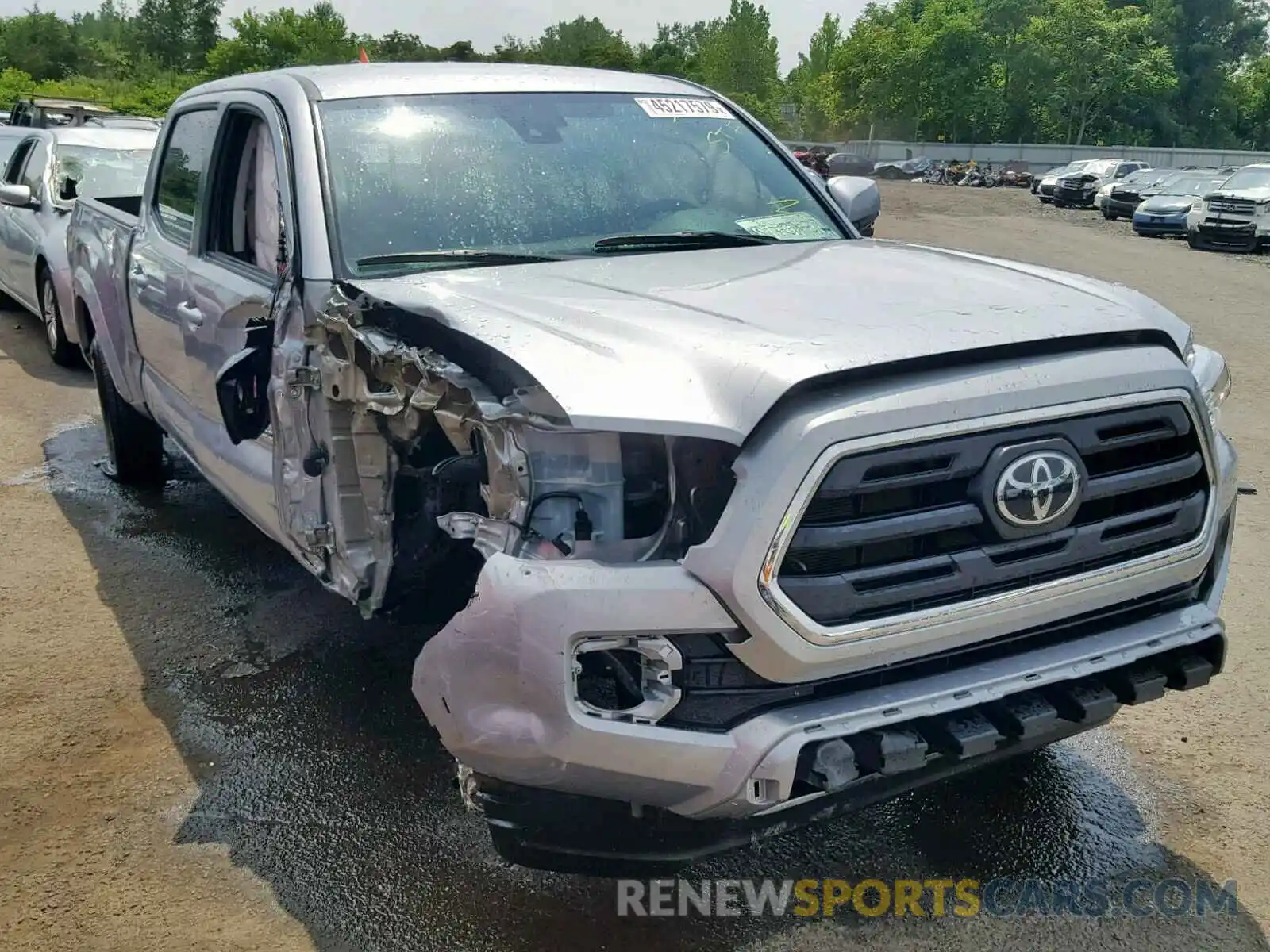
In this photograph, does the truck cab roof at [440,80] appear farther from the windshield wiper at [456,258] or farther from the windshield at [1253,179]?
the windshield at [1253,179]

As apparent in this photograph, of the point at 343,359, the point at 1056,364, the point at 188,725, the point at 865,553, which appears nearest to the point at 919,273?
the point at 1056,364

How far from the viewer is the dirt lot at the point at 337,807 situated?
2799 mm

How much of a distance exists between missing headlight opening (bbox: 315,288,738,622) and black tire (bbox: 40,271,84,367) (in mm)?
6688

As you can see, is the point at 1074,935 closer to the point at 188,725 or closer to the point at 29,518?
the point at 188,725

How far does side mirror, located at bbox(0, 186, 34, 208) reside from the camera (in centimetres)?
629

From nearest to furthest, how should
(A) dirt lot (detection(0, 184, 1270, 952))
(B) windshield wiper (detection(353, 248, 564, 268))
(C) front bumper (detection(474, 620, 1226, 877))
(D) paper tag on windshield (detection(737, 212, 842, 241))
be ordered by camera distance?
(C) front bumper (detection(474, 620, 1226, 877)) < (A) dirt lot (detection(0, 184, 1270, 952)) < (B) windshield wiper (detection(353, 248, 564, 268)) < (D) paper tag on windshield (detection(737, 212, 842, 241))

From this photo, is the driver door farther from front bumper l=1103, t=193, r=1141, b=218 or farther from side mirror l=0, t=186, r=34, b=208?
front bumper l=1103, t=193, r=1141, b=218

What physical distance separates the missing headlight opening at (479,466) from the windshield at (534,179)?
0.46 metres

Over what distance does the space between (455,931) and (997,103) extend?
240 feet

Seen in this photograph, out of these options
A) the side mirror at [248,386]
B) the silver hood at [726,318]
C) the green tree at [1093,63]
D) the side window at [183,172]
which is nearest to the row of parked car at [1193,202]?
the silver hood at [726,318]

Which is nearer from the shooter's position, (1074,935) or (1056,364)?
(1056,364)

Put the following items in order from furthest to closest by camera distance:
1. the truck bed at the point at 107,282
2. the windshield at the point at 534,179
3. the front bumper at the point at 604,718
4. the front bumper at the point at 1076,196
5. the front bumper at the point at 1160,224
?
1. the front bumper at the point at 1076,196
2. the front bumper at the point at 1160,224
3. the truck bed at the point at 107,282
4. the windshield at the point at 534,179
5. the front bumper at the point at 604,718

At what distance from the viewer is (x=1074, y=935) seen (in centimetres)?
278

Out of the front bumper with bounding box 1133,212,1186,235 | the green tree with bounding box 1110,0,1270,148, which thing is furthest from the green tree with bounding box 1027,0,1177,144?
the front bumper with bounding box 1133,212,1186,235
